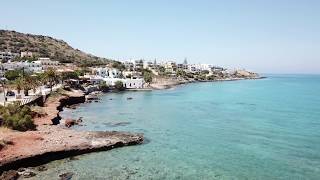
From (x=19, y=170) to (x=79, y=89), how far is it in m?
77.9

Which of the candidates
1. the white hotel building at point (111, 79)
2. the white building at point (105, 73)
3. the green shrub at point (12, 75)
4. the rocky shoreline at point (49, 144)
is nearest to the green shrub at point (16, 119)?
the rocky shoreline at point (49, 144)

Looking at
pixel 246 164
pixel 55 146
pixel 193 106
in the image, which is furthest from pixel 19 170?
pixel 193 106

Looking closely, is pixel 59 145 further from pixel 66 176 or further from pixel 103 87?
pixel 103 87

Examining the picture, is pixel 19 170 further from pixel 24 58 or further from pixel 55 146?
pixel 24 58

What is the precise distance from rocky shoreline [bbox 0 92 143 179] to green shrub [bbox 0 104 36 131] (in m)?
1.83

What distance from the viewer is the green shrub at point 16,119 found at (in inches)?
1905

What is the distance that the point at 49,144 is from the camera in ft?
136

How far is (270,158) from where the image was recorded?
140 feet

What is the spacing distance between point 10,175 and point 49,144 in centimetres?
836

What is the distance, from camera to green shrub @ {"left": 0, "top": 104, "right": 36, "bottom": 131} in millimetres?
48375

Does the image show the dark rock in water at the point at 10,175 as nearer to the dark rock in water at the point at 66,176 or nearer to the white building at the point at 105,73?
the dark rock in water at the point at 66,176

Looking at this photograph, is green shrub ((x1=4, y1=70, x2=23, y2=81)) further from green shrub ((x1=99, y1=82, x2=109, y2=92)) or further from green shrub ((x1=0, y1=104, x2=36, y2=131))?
green shrub ((x1=0, y1=104, x2=36, y2=131))

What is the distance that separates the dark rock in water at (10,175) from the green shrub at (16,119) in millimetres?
14968

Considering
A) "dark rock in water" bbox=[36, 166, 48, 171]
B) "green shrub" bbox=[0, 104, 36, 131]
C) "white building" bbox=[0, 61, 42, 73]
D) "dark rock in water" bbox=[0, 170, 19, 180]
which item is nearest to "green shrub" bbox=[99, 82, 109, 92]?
"white building" bbox=[0, 61, 42, 73]
